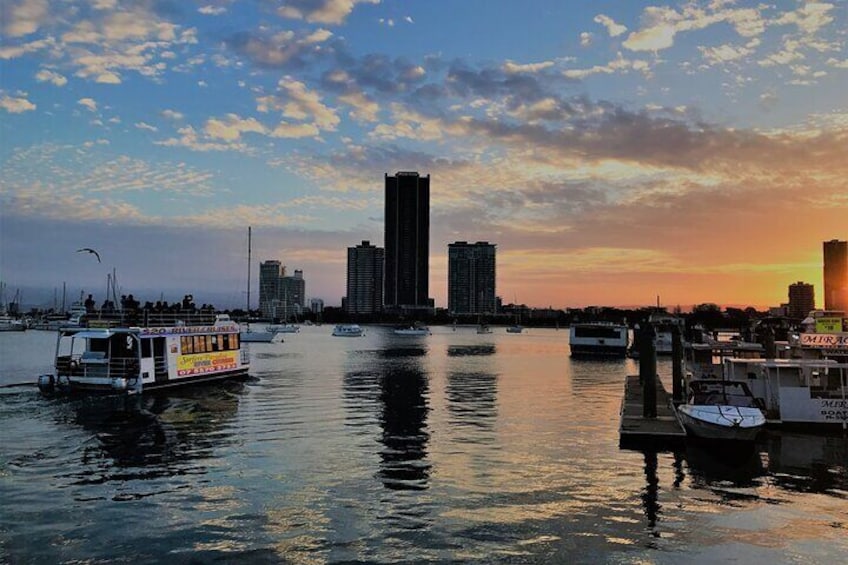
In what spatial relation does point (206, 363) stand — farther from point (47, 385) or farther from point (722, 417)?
point (722, 417)

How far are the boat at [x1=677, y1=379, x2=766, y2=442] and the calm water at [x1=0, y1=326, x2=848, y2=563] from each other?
50.5 inches

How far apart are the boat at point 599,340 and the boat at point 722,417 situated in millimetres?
89004

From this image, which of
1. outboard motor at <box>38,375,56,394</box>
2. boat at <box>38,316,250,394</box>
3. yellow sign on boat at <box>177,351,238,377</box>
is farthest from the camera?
yellow sign on boat at <box>177,351,238,377</box>

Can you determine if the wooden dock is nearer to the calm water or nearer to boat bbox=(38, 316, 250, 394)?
the calm water

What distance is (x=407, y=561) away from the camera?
597 inches

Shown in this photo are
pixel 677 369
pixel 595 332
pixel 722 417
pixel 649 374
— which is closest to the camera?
pixel 722 417

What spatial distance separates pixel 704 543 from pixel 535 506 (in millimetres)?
4891

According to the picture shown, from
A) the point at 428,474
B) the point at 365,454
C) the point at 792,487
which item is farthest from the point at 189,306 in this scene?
the point at 792,487

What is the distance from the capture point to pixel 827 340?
41.3 meters

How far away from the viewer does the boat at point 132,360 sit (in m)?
42.9

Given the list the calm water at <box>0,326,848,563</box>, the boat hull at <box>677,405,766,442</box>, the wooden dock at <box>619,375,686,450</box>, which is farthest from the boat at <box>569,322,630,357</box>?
the boat hull at <box>677,405,766,442</box>

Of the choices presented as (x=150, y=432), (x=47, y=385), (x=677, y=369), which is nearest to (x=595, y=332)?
(x=677, y=369)

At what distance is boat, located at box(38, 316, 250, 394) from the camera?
42.9 metres

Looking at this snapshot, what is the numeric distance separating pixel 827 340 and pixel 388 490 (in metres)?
33.8
